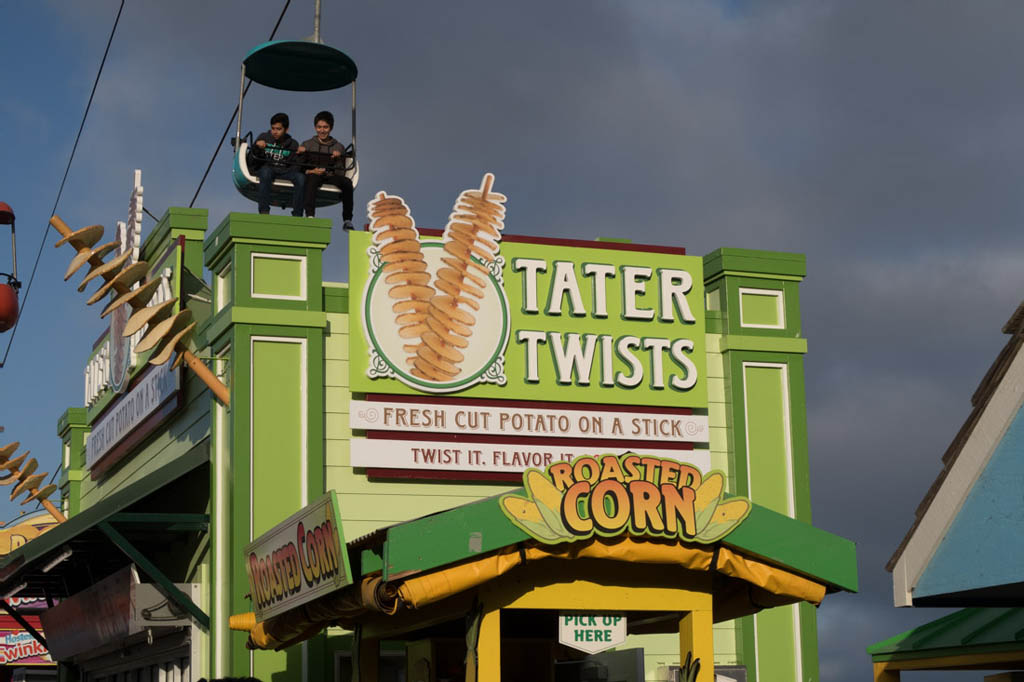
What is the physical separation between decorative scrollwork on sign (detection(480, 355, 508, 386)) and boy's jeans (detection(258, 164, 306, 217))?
377 cm

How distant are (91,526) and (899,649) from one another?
10.4 meters

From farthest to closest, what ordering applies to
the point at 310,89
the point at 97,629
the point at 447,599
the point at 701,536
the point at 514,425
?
the point at 310,89
the point at 97,629
the point at 514,425
the point at 447,599
the point at 701,536

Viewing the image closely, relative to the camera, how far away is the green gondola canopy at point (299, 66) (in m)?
23.0

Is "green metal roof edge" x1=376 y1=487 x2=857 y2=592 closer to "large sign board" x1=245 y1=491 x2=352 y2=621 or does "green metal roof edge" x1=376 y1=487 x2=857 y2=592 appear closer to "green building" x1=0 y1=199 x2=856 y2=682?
"large sign board" x1=245 y1=491 x2=352 y2=621

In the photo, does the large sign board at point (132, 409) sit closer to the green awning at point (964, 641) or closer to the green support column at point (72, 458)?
the green support column at point (72, 458)

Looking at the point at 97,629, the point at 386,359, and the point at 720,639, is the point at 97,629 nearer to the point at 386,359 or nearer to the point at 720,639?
the point at 386,359

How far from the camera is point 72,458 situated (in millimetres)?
30828

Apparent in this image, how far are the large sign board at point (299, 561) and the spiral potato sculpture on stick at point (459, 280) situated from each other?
5060mm

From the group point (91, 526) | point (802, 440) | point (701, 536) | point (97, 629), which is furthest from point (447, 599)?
point (97, 629)

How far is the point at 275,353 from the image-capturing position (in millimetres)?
19531

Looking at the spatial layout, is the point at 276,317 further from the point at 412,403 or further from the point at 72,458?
the point at 72,458

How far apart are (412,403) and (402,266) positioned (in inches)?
72.5

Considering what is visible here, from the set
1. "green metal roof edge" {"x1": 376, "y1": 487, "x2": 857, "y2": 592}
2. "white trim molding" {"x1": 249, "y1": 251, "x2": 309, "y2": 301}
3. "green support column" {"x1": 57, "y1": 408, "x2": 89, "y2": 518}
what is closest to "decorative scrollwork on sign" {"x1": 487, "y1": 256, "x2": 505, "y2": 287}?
"white trim molding" {"x1": 249, "y1": 251, "x2": 309, "y2": 301}

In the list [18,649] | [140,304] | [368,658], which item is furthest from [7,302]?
[18,649]
